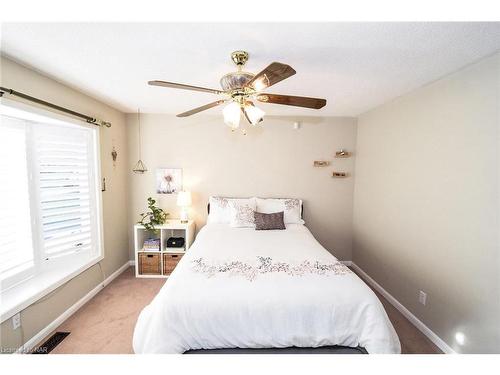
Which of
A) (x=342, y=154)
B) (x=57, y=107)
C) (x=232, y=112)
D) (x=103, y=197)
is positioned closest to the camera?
(x=232, y=112)

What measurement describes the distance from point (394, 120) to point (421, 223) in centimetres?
115

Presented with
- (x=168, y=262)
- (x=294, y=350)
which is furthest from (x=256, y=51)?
(x=168, y=262)

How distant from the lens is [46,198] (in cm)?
208

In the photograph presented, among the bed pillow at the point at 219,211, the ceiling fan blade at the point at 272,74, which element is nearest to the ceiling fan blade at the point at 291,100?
the ceiling fan blade at the point at 272,74

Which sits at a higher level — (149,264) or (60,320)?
(149,264)

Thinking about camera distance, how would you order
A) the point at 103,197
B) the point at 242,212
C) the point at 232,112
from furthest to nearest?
the point at 242,212 < the point at 103,197 < the point at 232,112

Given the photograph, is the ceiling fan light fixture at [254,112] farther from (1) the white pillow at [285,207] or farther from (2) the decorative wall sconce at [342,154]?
(2) the decorative wall sconce at [342,154]

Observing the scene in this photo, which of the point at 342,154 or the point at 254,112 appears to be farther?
the point at 342,154

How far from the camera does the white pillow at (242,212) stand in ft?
9.31

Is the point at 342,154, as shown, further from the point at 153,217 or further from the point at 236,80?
the point at 153,217

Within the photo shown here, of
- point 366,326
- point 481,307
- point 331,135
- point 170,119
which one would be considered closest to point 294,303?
point 366,326

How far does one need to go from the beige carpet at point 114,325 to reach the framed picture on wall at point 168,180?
1314 mm

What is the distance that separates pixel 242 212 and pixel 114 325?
1742mm

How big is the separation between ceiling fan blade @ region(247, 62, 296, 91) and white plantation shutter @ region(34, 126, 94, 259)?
84.3 inches
